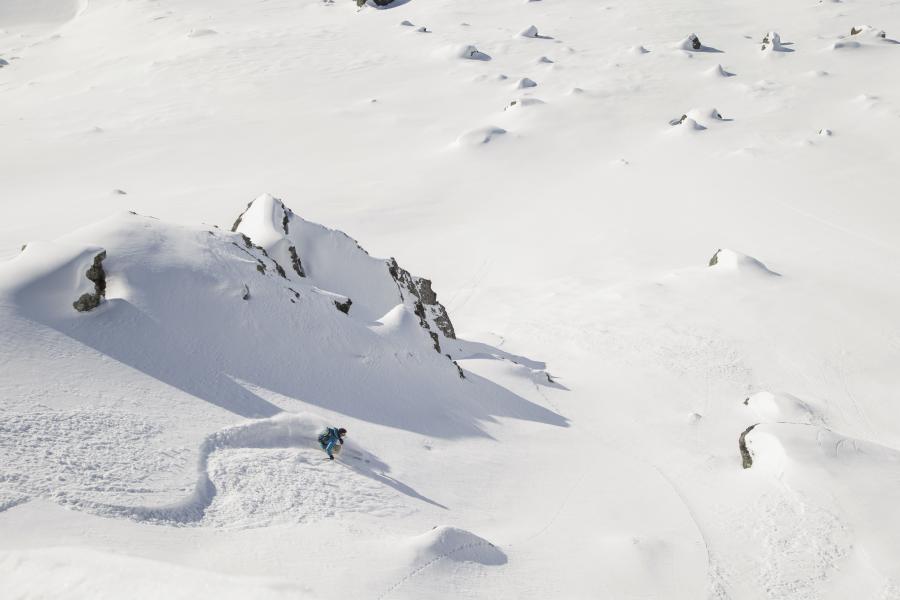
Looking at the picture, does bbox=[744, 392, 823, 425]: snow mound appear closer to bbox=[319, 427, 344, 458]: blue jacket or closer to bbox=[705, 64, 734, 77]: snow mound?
bbox=[319, 427, 344, 458]: blue jacket

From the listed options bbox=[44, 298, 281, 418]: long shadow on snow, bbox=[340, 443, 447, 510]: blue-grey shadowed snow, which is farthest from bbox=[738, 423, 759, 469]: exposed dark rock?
bbox=[44, 298, 281, 418]: long shadow on snow

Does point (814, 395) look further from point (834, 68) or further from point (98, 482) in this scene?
point (834, 68)

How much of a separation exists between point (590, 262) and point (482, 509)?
18.5 meters

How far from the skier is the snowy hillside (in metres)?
0.26

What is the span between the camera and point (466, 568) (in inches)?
311

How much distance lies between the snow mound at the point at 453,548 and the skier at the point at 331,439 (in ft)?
7.20

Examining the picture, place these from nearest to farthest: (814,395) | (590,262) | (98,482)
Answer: (98,482) < (814,395) < (590,262)

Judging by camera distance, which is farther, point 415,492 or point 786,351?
point 786,351

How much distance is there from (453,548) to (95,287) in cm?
679

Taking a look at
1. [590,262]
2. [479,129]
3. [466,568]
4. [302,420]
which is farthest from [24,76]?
[466,568]

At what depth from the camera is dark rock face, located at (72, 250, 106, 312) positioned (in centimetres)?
1028

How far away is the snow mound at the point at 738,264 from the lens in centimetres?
2390

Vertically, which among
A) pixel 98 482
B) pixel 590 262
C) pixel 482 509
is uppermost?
pixel 98 482

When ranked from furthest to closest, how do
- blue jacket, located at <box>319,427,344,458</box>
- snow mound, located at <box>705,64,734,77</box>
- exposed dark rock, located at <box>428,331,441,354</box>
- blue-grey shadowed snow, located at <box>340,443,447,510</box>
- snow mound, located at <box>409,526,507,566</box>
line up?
snow mound, located at <box>705,64,734,77</box>, exposed dark rock, located at <box>428,331,441,354</box>, blue-grey shadowed snow, located at <box>340,443,447,510</box>, blue jacket, located at <box>319,427,344,458</box>, snow mound, located at <box>409,526,507,566</box>
